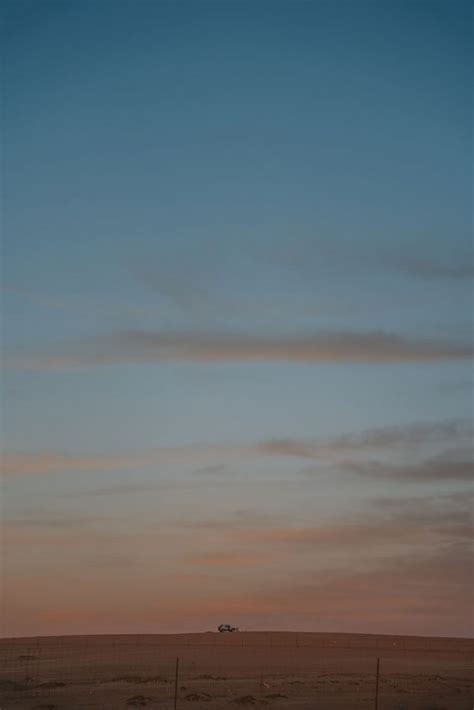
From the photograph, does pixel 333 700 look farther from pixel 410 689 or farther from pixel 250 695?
pixel 410 689

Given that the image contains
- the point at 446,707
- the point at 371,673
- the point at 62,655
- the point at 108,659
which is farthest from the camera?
the point at 62,655

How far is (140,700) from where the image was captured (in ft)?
137

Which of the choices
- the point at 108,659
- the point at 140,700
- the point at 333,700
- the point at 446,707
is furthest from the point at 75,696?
the point at 108,659

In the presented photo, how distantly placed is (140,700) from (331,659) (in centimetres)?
4033

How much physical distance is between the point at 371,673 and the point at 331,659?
60.4 feet

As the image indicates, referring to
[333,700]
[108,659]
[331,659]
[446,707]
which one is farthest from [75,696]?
[331,659]

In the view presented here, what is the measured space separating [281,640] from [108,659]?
5564cm

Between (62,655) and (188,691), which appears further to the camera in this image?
(62,655)

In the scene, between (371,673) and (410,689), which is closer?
(410,689)

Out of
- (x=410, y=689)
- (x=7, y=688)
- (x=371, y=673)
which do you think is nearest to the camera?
(x=7, y=688)

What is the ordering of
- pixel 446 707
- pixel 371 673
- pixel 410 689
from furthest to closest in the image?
pixel 371 673, pixel 410 689, pixel 446 707

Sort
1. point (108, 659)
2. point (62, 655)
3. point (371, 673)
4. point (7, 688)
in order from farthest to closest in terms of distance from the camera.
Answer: point (62, 655), point (108, 659), point (371, 673), point (7, 688)

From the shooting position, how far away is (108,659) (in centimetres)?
7562

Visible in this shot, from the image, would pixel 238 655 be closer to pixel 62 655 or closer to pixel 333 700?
pixel 62 655
